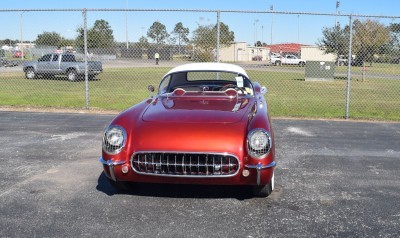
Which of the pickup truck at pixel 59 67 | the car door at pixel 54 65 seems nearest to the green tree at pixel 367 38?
the pickup truck at pixel 59 67

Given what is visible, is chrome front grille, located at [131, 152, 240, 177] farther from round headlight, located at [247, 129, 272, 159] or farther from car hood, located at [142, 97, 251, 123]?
car hood, located at [142, 97, 251, 123]

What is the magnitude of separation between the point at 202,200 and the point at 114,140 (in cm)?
102

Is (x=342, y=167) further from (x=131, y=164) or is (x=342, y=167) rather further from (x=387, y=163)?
(x=131, y=164)

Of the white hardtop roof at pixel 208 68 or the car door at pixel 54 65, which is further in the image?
the car door at pixel 54 65

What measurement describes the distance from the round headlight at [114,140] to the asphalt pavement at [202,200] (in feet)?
1.72

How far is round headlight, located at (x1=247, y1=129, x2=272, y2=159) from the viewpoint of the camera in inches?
143

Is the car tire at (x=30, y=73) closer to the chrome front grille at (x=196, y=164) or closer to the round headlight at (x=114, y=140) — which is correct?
the round headlight at (x=114, y=140)

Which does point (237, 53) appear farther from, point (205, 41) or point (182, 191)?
point (182, 191)

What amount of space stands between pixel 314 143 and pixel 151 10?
15.2 feet

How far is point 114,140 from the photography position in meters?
3.80

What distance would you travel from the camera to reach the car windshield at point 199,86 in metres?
5.11

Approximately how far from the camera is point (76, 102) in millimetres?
11289

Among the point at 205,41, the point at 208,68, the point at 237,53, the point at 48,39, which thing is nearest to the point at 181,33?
the point at 205,41

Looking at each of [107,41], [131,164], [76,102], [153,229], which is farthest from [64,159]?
A: [107,41]
